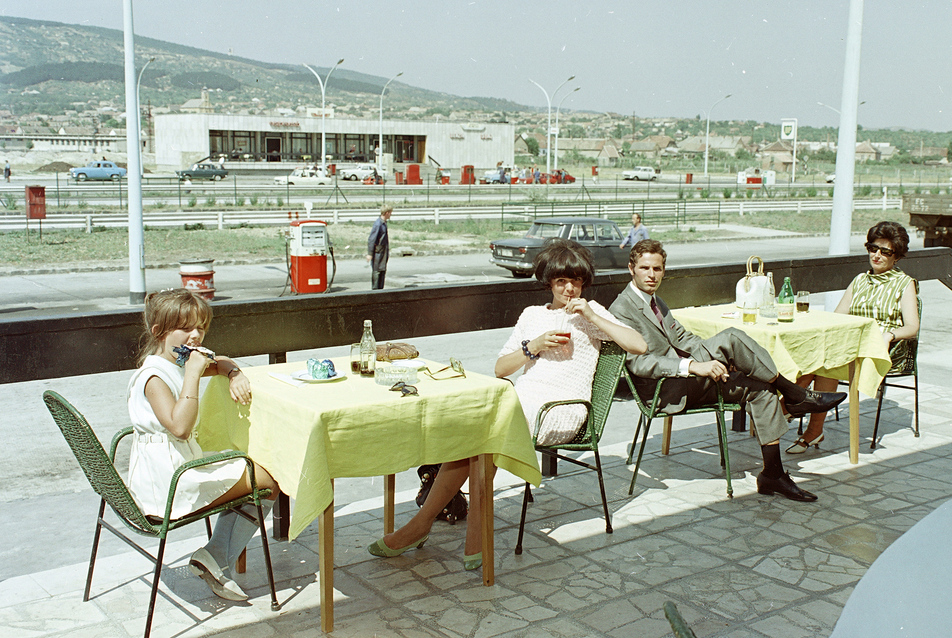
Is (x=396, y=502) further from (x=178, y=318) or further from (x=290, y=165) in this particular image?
(x=290, y=165)

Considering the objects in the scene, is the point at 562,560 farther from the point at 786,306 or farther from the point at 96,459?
the point at 786,306

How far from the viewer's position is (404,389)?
13.7ft

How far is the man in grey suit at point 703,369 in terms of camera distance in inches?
218

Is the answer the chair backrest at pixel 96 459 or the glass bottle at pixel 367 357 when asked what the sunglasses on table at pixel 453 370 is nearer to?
the glass bottle at pixel 367 357

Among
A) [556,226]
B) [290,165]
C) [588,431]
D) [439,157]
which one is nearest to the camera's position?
[588,431]

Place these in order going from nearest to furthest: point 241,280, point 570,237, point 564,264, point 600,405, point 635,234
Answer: point 564,264
point 600,405
point 241,280
point 570,237
point 635,234

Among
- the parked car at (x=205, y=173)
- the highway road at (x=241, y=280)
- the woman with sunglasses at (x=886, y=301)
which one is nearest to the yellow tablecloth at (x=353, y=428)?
the woman with sunglasses at (x=886, y=301)

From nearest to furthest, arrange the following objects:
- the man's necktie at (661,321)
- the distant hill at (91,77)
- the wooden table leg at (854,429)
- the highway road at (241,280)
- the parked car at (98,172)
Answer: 1. the man's necktie at (661,321)
2. the wooden table leg at (854,429)
3. the highway road at (241,280)
4. the parked car at (98,172)
5. the distant hill at (91,77)

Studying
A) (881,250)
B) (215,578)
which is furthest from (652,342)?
(215,578)

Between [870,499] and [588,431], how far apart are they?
1.95 metres

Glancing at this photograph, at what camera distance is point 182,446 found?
3986 mm

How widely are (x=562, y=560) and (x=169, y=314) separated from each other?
2.25 m

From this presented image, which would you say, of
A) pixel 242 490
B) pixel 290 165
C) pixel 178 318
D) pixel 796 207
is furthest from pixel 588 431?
pixel 290 165

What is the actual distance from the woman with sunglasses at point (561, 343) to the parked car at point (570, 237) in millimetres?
15361
